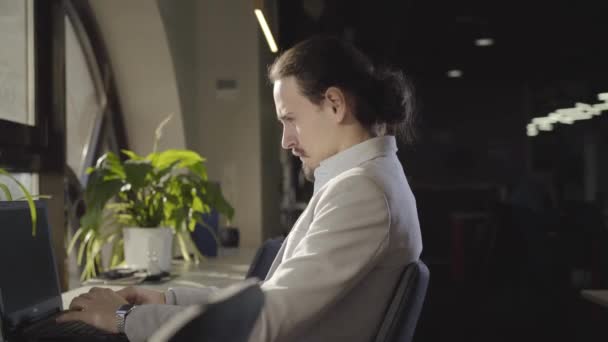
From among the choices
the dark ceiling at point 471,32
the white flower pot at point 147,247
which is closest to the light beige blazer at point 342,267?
the white flower pot at point 147,247

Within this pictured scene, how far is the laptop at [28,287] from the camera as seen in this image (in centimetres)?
131

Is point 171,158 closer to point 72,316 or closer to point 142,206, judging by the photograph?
point 142,206

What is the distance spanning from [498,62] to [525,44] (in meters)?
1.17

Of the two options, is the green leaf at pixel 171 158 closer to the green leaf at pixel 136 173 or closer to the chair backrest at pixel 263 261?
the green leaf at pixel 136 173

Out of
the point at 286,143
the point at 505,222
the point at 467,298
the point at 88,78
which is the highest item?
the point at 88,78

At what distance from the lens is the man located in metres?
1.05

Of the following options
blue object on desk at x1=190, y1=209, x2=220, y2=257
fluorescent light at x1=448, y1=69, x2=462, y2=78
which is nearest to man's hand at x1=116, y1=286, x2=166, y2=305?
blue object on desk at x1=190, y1=209, x2=220, y2=257

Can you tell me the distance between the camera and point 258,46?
415 centimetres

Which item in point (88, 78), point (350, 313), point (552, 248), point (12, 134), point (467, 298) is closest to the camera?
point (350, 313)

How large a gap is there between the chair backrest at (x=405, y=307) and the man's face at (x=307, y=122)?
0.36 meters

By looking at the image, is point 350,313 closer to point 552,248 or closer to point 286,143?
point 286,143

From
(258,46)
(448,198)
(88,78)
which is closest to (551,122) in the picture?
(448,198)

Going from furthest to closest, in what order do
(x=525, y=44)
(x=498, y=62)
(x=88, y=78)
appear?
1. (x=498, y=62)
2. (x=525, y=44)
3. (x=88, y=78)

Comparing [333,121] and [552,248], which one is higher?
[333,121]
